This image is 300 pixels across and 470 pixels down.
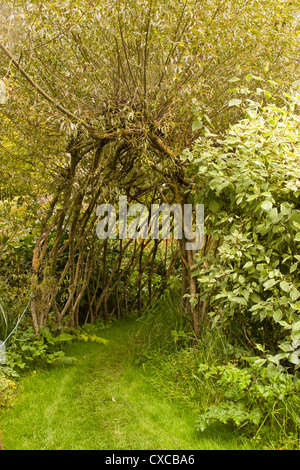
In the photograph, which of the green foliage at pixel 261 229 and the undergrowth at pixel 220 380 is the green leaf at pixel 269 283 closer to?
the green foliage at pixel 261 229

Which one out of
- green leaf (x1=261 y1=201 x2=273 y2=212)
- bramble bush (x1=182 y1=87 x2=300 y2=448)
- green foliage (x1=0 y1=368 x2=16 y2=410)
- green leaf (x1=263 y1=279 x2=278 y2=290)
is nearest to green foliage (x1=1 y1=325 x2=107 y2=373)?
green foliage (x1=0 y1=368 x2=16 y2=410)

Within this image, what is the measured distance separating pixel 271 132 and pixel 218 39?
3.26 ft

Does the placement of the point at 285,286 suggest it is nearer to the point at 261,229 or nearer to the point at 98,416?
the point at 261,229

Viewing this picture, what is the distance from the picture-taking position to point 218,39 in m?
3.14

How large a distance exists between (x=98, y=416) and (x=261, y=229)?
178 cm

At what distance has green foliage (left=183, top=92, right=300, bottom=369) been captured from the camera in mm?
2611

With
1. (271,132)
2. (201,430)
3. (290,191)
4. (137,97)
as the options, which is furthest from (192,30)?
(201,430)

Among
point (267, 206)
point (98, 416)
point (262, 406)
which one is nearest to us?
point (262, 406)

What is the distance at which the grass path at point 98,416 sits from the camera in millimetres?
2488

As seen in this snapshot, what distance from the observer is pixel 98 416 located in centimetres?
287

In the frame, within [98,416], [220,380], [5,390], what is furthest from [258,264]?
[5,390]

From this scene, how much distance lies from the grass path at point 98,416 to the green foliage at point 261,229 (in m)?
0.77

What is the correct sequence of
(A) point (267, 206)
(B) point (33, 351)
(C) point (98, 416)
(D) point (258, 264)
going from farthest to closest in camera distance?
1. (B) point (33, 351)
2. (C) point (98, 416)
3. (D) point (258, 264)
4. (A) point (267, 206)

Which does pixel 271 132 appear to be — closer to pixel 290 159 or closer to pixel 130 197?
pixel 290 159
